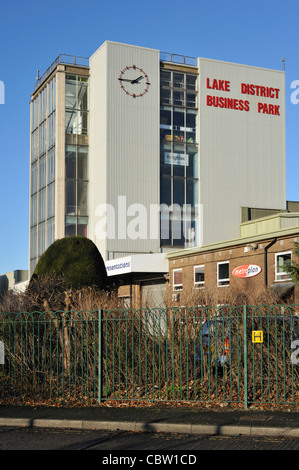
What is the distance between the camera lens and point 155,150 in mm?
49094

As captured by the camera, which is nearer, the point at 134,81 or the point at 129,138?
the point at 129,138

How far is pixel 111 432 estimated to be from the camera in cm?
1035

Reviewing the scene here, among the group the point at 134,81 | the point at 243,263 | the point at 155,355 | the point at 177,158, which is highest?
the point at 134,81

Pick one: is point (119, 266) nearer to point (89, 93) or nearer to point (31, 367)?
point (89, 93)

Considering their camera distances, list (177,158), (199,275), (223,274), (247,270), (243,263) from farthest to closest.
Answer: (177,158) → (199,275) → (223,274) → (243,263) → (247,270)

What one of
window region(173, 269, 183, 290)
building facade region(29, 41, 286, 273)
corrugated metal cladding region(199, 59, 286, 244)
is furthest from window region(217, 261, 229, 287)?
corrugated metal cladding region(199, 59, 286, 244)

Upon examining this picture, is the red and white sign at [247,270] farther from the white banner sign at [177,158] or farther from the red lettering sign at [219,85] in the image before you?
the red lettering sign at [219,85]

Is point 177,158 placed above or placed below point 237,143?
below

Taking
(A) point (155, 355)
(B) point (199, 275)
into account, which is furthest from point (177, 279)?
(A) point (155, 355)

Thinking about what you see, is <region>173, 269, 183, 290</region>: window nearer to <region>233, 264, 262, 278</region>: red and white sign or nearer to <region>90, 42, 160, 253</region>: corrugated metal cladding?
<region>233, 264, 262, 278</region>: red and white sign

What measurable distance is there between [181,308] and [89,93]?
40.5 m

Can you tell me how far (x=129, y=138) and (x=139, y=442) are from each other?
4032cm

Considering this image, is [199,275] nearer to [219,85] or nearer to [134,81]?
[134,81]
